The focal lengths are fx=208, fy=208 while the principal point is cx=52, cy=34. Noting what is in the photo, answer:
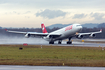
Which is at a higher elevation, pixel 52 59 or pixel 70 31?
pixel 70 31

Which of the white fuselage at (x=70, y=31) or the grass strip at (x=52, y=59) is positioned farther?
the white fuselage at (x=70, y=31)

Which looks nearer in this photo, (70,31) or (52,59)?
(52,59)

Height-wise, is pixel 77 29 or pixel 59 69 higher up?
pixel 77 29

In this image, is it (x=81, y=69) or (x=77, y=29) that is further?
(x=77, y=29)

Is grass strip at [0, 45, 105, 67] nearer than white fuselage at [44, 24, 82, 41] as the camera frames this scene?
Yes

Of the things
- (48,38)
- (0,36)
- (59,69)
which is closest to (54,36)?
(48,38)

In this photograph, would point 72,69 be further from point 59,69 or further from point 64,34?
point 64,34

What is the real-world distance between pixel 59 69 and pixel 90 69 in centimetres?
258

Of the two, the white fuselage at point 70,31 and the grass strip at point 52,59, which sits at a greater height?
the white fuselage at point 70,31

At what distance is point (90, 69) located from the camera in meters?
17.3

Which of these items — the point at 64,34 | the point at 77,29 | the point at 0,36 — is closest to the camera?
the point at 77,29

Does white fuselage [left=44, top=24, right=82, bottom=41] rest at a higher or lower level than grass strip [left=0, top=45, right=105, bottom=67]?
higher

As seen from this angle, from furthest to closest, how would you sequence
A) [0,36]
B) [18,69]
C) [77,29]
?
[0,36], [77,29], [18,69]

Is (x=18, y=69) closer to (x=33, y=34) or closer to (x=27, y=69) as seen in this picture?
(x=27, y=69)
